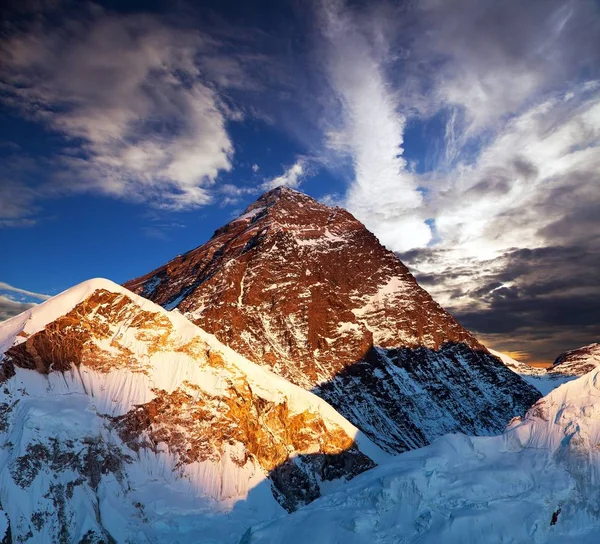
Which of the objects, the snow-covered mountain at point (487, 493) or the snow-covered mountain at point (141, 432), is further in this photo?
the snow-covered mountain at point (141, 432)

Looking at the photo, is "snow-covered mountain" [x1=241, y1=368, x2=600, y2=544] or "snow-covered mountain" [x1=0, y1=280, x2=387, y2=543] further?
"snow-covered mountain" [x1=0, y1=280, x2=387, y2=543]

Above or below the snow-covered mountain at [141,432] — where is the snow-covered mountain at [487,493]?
below

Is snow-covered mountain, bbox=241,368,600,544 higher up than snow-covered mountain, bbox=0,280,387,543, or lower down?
lower down

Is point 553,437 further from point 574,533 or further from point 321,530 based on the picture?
point 321,530

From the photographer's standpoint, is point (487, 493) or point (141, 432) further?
point (141, 432)

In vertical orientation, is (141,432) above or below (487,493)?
above
